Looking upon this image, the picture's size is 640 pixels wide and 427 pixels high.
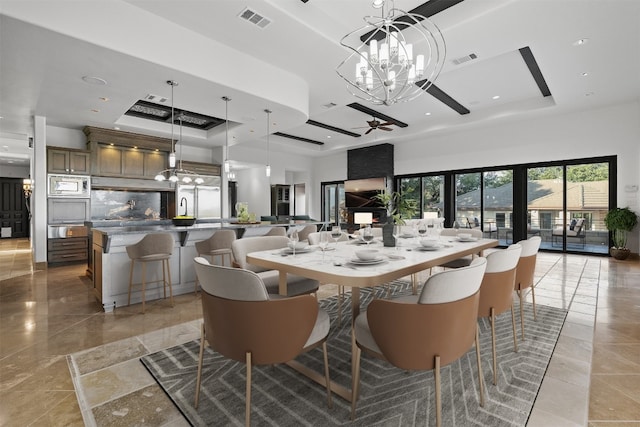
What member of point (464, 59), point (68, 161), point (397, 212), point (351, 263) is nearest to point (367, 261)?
point (351, 263)

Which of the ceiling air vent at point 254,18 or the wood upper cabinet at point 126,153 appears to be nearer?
the ceiling air vent at point 254,18

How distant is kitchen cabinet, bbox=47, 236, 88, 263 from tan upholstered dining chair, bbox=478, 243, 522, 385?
722 cm

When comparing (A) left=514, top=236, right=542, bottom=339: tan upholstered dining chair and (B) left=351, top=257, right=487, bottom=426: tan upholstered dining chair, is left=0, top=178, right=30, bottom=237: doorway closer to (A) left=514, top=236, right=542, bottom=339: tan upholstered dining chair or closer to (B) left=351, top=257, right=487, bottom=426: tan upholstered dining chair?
(B) left=351, top=257, right=487, bottom=426: tan upholstered dining chair

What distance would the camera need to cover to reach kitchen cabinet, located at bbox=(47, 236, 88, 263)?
5848 mm

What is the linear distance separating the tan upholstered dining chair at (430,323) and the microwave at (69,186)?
7.02m

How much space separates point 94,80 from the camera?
150 inches

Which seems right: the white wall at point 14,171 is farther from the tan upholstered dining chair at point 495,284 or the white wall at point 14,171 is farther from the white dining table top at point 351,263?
the tan upholstered dining chair at point 495,284

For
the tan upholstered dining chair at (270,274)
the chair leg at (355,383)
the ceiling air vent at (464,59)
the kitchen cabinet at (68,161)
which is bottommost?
the chair leg at (355,383)

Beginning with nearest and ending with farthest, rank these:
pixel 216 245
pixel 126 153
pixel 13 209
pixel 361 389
→ pixel 361 389
pixel 216 245
pixel 126 153
pixel 13 209

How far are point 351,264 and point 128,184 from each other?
686 centimetres

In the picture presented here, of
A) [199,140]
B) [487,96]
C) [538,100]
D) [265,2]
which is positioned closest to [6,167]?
[199,140]

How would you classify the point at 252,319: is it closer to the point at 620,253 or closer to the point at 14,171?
the point at 620,253

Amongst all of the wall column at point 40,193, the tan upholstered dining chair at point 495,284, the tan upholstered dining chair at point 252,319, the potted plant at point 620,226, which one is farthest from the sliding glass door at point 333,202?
the tan upholstered dining chair at point 252,319

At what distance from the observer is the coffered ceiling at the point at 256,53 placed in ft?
9.93
